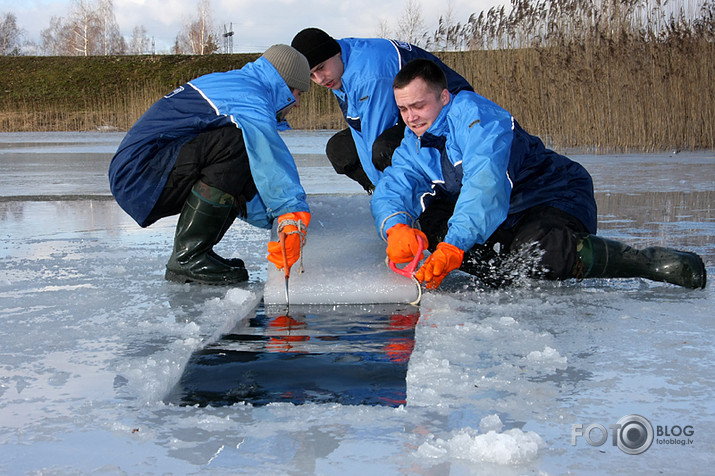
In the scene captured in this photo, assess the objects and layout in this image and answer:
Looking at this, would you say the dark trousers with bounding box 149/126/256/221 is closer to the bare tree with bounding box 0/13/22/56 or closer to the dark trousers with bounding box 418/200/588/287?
the dark trousers with bounding box 418/200/588/287

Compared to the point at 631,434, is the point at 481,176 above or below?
above

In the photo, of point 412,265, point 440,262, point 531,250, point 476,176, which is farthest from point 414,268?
point 531,250

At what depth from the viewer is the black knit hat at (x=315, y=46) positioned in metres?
3.24

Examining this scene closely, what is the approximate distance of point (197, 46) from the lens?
164 ft

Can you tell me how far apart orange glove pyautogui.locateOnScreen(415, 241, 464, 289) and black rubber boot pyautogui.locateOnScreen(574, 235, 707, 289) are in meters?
0.52

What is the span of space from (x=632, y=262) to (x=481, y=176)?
2.14 feet

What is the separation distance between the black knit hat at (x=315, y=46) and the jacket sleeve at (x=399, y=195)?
2.22 ft

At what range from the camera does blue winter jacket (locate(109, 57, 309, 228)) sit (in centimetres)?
267

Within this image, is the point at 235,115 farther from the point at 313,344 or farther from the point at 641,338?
the point at 641,338

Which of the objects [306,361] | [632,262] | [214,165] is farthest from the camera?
[214,165]

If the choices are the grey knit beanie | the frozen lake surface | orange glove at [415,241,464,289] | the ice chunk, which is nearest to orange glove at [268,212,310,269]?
the frozen lake surface

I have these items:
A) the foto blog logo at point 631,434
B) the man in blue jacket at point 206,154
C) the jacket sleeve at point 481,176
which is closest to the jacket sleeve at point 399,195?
the jacket sleeve at point 481,176

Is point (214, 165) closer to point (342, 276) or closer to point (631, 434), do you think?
point (342, 276)

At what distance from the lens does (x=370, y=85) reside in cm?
322
